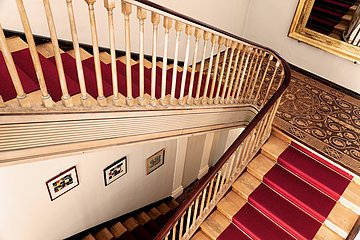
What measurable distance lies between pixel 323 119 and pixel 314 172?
0.95m

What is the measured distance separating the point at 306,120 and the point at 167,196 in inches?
136

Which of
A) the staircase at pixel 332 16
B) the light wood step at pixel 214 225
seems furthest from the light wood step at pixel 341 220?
the staircase at pixel 332 16

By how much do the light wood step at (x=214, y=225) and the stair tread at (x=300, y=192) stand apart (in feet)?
2.46

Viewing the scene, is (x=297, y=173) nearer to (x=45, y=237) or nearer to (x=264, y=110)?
(x=264, y=110)

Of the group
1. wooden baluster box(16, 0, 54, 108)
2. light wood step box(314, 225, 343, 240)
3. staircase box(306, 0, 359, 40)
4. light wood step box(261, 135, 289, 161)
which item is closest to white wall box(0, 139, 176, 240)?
wooden baluster box(16, 0, 54, 108)

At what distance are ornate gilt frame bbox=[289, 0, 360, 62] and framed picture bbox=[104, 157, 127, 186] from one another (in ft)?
11.8

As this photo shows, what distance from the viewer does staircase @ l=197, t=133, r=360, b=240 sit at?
3627 millimetres

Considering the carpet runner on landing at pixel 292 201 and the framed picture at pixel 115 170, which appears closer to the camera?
the carpet runner on landing at pixel 292 201

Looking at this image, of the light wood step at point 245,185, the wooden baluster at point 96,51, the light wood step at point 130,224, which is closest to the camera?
the wooden baluster at point 96,51

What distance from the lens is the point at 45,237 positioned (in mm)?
4324

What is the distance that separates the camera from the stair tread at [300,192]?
12.1ft

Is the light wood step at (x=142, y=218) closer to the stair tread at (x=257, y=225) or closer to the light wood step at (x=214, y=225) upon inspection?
the light wood step at (x=214, y=225)

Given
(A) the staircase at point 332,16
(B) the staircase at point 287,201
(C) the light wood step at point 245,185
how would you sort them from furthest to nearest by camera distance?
(A) the staircase at point 332,16 → (C) the light wood step at point 245,185 → (B) the staircase at point 287,201

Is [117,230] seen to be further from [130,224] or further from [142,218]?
[142,218]
